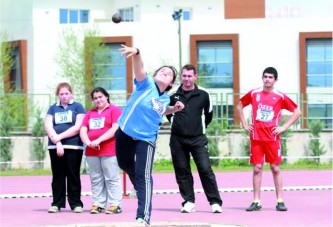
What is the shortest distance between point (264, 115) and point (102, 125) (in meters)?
2.36

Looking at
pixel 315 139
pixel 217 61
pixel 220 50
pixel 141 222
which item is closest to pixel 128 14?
pixel 220 50

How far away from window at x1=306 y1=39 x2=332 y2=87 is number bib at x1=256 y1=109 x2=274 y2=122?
162 feet

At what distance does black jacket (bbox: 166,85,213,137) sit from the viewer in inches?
575

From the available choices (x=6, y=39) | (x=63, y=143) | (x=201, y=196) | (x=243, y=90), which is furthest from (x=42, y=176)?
(x=6, y=39)

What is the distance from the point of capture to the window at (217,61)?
6444cm

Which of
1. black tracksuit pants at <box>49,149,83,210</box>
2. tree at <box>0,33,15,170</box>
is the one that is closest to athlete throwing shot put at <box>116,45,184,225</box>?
black tracksuit pants at <box>49,149,83,210</box>

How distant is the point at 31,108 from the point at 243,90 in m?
20.7

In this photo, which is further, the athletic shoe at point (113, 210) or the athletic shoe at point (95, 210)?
the athletic shoe at point (95, 210)

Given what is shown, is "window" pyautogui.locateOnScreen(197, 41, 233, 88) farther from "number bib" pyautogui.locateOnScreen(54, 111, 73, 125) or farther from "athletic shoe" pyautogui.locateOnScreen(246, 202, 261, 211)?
"athletic shoe" pyautogui.locateOnScreen(246, 202, 261, 211)

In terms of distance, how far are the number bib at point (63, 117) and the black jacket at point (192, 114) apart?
147 cm

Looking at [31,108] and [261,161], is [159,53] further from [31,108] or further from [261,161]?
[261,161]

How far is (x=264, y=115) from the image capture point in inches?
580

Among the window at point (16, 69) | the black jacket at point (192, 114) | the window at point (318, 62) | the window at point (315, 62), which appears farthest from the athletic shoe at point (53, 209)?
the window at point (16, 69)

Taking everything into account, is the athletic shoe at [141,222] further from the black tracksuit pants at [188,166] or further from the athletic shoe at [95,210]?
the black tracksuit pants at [188,166]
